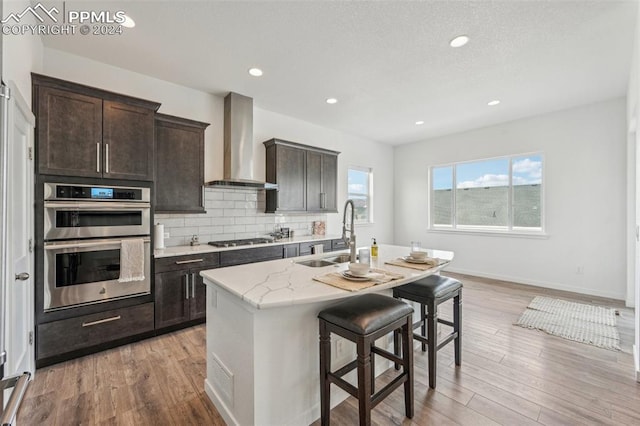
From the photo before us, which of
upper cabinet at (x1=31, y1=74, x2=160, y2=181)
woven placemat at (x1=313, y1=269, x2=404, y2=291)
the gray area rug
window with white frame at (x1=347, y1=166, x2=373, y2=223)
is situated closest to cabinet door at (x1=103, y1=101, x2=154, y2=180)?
upper cabinet at (x1=31, y1=74, x2=160, y2=181)

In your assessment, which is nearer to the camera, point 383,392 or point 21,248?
point 383,392

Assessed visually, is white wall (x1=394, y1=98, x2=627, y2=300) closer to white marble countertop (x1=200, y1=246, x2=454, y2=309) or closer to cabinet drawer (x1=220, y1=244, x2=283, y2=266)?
white marble countertop (x1=200, y1=246, x2=454, y2=309)

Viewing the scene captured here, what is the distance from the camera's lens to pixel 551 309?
362cm

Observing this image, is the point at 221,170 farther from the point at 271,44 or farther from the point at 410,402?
the point at 410,402

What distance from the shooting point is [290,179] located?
4.33m

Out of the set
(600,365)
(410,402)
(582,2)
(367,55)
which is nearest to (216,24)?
(367,55)

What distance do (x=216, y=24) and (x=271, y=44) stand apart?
500mm

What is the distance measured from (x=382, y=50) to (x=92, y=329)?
3.77 metres

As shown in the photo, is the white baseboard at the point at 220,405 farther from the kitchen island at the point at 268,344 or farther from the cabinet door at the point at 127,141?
the cabinet door at the point at 127,141

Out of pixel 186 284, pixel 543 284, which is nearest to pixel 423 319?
pixel 186 284

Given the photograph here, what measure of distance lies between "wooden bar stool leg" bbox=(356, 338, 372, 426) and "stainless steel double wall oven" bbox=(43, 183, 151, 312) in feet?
7.70

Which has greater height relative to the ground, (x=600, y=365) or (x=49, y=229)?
(x=49, y=229)

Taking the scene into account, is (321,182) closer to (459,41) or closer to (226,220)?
(226,220)

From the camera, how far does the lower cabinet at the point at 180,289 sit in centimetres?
288
